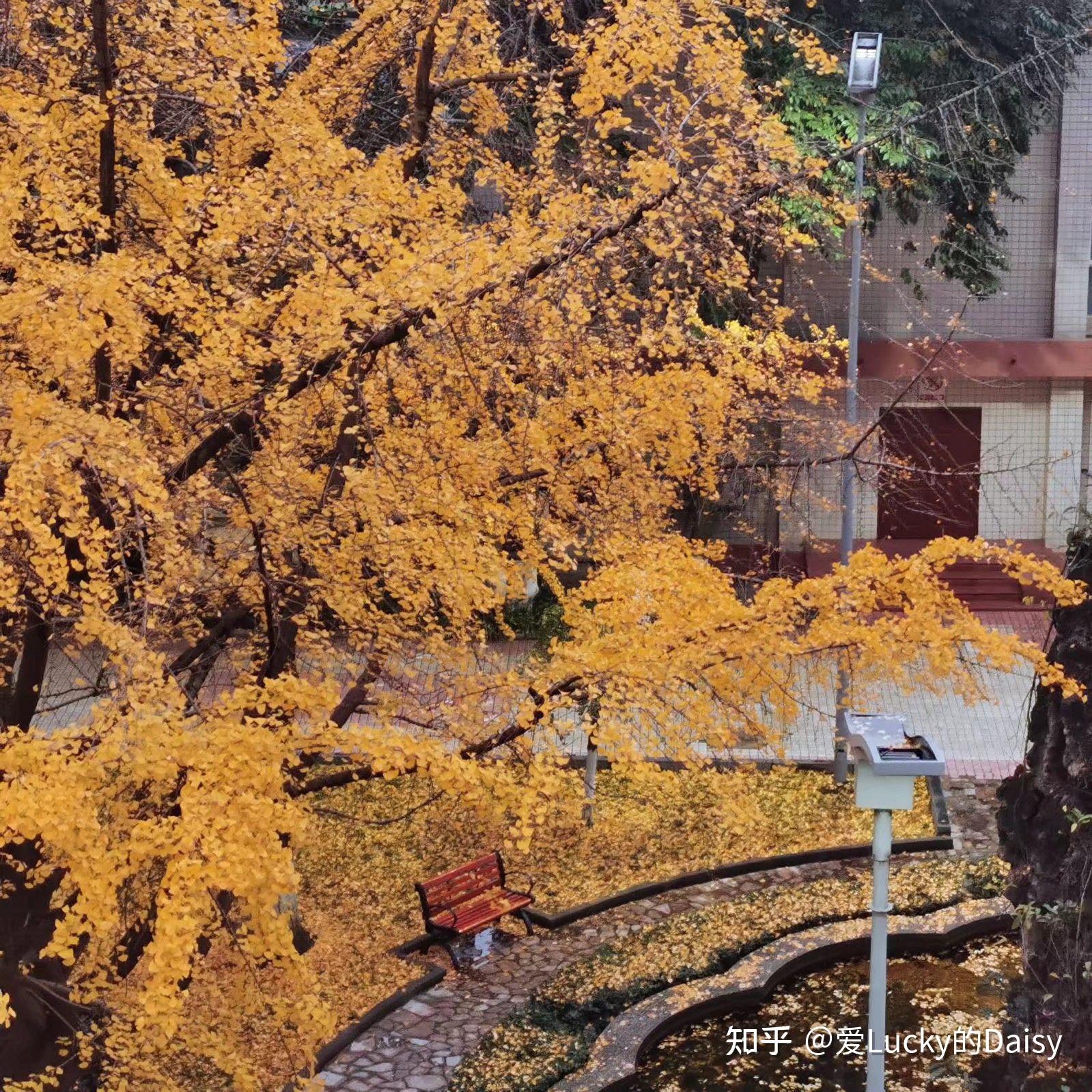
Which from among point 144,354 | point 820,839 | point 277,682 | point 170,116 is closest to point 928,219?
point 820,839

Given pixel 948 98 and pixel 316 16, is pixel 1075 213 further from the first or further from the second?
pixel 316 16

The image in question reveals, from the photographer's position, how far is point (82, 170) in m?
9.87

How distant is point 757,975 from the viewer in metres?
11.2

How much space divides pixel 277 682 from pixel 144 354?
10.2 feet

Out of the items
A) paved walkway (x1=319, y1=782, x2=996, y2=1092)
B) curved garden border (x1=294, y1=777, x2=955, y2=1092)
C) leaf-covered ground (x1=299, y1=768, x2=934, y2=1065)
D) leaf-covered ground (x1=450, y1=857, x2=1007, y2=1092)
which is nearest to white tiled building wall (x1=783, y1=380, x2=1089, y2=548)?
leaf-covered ground (x1=299, y1=768, x2=934, y2=1065)

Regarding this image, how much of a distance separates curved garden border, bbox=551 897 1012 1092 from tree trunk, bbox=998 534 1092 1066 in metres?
2.17

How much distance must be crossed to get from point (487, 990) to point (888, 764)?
5.31 meters

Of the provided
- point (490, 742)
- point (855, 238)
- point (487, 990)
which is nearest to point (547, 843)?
point (487, 990)

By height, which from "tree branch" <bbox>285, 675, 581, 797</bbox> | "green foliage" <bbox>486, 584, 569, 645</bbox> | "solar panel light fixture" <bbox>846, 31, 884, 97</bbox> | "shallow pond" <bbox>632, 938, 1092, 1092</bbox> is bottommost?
"shallow pond" <bbox>632, 938, 1092, 1092</bbox>

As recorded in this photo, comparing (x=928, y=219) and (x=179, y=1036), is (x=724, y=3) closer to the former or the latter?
(x=179, y=1036)

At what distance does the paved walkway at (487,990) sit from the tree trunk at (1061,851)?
3.48m

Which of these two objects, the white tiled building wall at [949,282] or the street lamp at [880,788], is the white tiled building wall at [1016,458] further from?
the street lamp at [880,788]

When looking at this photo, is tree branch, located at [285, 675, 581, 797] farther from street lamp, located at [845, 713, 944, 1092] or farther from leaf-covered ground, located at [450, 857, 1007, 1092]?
leaf-covered ground, located at [450, 857, 1007, 1092]

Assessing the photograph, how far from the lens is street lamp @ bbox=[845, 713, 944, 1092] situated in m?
7.32
